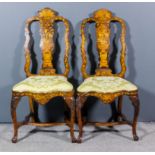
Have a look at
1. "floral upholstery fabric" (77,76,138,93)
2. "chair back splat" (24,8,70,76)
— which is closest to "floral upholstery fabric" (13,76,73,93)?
"floral upholstery fabric" (77,76,138,93)

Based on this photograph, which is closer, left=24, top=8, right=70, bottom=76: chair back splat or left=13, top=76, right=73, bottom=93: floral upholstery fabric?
left=13, top=76, right=73, bottom=93: floral upholstery fabric

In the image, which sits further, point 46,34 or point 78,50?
point 78,50

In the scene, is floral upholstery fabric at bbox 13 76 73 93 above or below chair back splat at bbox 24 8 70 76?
below

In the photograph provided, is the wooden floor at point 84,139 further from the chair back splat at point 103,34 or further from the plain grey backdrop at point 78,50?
the chair back splat at point 103,34

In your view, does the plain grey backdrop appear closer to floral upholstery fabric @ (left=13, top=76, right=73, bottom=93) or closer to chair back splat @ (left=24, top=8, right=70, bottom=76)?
chair back splat @ (left=24, top=8, right=70, bottom=76)

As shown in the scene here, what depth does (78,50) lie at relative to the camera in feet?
9.88

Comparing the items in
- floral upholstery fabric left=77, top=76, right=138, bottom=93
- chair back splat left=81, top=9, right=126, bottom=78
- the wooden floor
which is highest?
chair back splat left=81, top=9, right=126, bottom=78

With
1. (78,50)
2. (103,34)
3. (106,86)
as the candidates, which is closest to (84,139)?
(106,86)

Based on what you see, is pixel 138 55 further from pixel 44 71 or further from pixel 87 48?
pixel 44 71

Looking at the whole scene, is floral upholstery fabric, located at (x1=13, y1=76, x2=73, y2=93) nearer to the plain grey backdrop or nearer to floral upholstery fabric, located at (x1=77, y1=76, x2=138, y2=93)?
floral upholstery fabric, located at (x1=77, y1=76, x2=138, y2=93)

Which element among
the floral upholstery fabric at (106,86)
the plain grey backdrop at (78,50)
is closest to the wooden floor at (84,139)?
the plain grey backdrop at (78,50)

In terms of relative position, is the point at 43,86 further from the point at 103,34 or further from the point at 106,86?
the point at 103,34

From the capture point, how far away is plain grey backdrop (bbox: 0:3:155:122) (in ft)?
9.62

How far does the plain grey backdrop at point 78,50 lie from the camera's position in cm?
293
